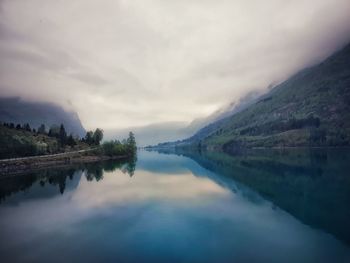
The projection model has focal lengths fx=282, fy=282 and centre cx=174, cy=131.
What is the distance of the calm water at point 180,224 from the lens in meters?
33.7

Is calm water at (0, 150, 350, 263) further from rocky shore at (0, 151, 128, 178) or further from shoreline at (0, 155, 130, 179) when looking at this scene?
rocky shore at (0, 151, 128, 178)

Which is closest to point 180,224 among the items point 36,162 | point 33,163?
point 33,163

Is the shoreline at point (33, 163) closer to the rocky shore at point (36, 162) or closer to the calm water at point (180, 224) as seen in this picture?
the rocky shore at point (36, 162)

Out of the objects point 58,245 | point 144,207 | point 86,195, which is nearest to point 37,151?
point 86,195

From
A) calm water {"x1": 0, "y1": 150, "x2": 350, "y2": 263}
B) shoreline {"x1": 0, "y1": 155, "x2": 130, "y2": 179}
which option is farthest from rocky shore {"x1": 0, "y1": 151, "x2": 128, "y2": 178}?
calm water {"x1": 0, "y1": 150, "x2": 350, "y2": 263}

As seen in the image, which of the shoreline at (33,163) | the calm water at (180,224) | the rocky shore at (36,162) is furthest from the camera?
the rocky shore at (36,162)

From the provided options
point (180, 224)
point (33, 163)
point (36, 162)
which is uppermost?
point (36, 162)

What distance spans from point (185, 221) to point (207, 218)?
4.36 meters

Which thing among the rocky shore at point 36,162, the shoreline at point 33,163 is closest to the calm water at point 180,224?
the shoreline at point 33,163

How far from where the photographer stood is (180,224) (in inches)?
1826

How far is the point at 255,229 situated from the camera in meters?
43.2

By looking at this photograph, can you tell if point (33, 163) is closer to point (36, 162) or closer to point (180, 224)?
point (36, 162)

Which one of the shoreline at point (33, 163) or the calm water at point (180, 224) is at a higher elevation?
the shoreline at point (33, 163)

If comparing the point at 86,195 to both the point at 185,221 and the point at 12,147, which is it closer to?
the point at 185,221
